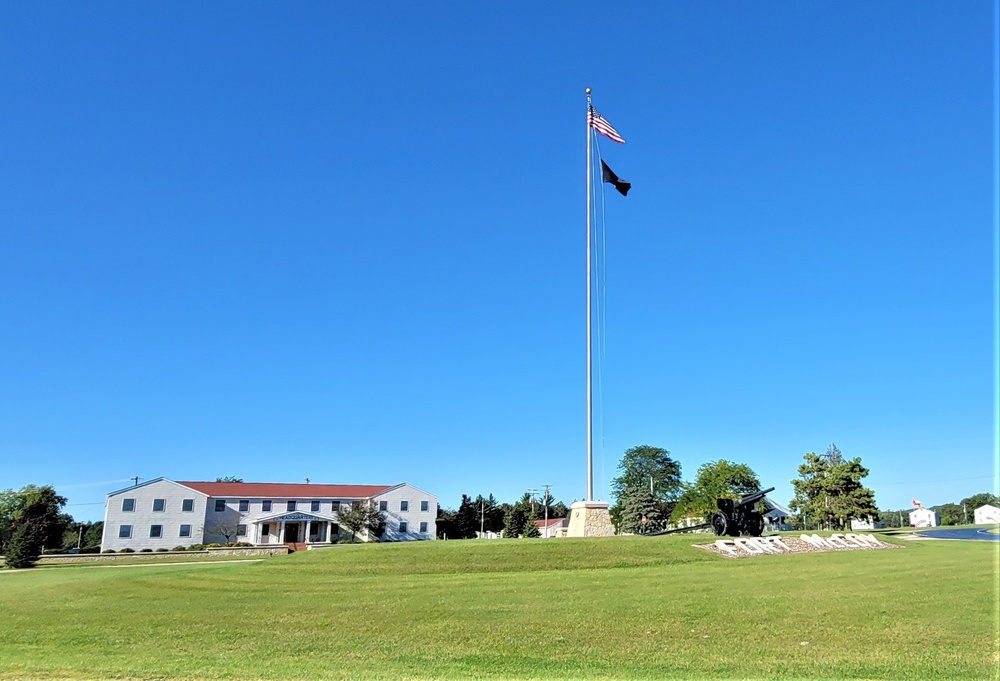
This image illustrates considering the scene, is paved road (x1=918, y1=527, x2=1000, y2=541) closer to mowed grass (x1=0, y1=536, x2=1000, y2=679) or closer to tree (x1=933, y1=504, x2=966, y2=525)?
mowed grass (x1=0, y1=536, x2=1000, y2=679)

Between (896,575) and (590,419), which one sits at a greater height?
(590,419)

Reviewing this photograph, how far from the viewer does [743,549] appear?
22.8 meters

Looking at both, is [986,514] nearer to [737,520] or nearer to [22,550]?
[737,520]

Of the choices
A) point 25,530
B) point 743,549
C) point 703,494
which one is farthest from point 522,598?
point 703,494

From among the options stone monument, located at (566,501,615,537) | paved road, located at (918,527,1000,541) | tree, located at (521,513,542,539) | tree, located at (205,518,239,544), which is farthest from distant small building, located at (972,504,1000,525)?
tree, located at (205,518,239,544)

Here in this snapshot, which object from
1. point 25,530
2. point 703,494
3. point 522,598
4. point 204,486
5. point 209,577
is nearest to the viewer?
point 522,598

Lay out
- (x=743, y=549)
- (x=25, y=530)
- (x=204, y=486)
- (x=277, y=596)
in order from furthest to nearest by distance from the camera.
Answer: (x=204, y=486) < (x=25, y=530) < (x=743, y=549) < (x=277, y=596)

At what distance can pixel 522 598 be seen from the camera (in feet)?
45.4

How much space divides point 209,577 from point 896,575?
717 inches

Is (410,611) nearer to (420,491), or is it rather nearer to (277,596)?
(277,596)

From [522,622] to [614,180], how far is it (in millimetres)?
21572

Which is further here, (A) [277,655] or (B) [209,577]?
(B) [209,577]

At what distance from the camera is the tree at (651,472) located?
96125 millimetres

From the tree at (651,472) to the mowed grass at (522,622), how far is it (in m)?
77.6
